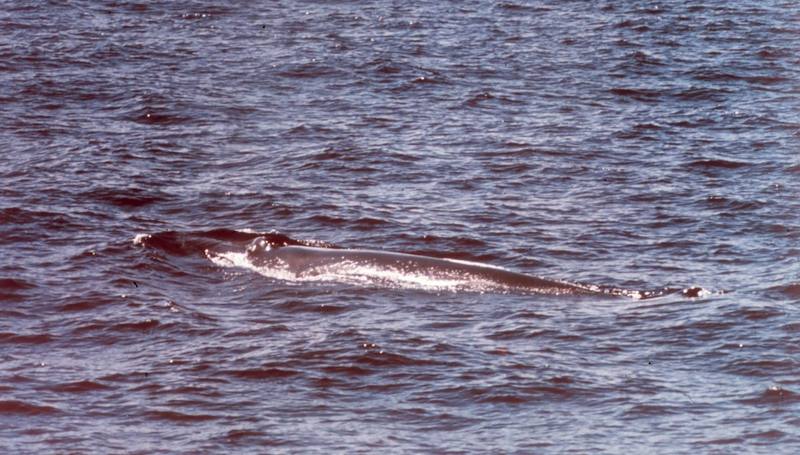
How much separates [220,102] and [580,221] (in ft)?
28.6

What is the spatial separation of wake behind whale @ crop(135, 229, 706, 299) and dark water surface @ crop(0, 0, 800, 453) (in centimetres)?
13

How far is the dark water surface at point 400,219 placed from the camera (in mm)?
12000

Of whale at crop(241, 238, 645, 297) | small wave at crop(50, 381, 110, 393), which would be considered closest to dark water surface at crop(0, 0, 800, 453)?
small wave at crop(50, 381, 110, 393)

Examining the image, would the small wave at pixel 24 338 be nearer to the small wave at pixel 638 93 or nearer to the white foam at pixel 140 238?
the white foam at pixel 140 238

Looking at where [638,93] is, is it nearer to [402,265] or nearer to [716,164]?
[716,164]

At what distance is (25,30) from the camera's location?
2975 cm

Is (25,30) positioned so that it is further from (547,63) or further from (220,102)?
(547,63)

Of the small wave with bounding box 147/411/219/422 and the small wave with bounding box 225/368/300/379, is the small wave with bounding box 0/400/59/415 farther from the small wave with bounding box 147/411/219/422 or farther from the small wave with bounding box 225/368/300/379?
the small wave with bounding box 225/368/300/379

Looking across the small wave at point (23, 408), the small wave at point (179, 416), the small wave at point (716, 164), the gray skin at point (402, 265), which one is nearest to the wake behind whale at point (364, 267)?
the gray skin at point (402, 265)

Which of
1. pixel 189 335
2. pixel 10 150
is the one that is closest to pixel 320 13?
pixel 10 150

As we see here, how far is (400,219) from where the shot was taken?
59.9 ft

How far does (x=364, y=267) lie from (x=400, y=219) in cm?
253

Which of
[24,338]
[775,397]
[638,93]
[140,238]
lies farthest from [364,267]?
[638,93]

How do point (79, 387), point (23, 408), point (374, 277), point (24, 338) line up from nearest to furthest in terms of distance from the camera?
1. point (23, 408)
2. point (79, 387)
3. point (24, 338)
4. point (374, 277)
